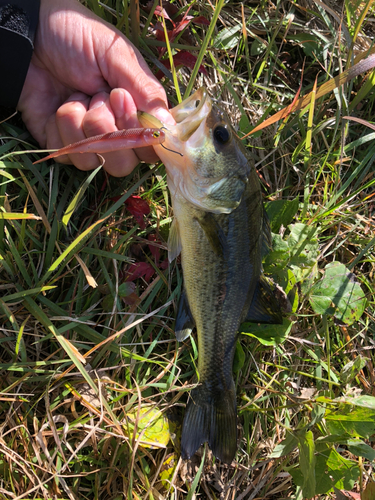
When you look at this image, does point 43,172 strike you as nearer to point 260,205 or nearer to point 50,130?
point 50,130

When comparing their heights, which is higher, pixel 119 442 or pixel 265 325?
pixel 265 325

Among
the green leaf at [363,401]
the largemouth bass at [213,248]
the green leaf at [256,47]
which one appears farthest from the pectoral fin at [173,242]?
the green leaf at [256,47]

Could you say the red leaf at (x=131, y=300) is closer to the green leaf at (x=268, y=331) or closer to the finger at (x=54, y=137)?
the green leaf at (x=268, y=331)

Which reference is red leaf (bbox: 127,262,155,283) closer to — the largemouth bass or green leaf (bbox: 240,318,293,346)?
the largemouth bass

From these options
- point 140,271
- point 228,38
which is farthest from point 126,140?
point 228,38

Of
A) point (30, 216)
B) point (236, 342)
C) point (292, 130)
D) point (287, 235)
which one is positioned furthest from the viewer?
point (292, 130)

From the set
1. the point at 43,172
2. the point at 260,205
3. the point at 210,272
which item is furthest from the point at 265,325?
the point at 43,172

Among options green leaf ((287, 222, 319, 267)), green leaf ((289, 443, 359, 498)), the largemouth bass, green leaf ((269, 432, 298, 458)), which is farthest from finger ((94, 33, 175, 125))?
green leaf ((289, 443, 359, 498))
